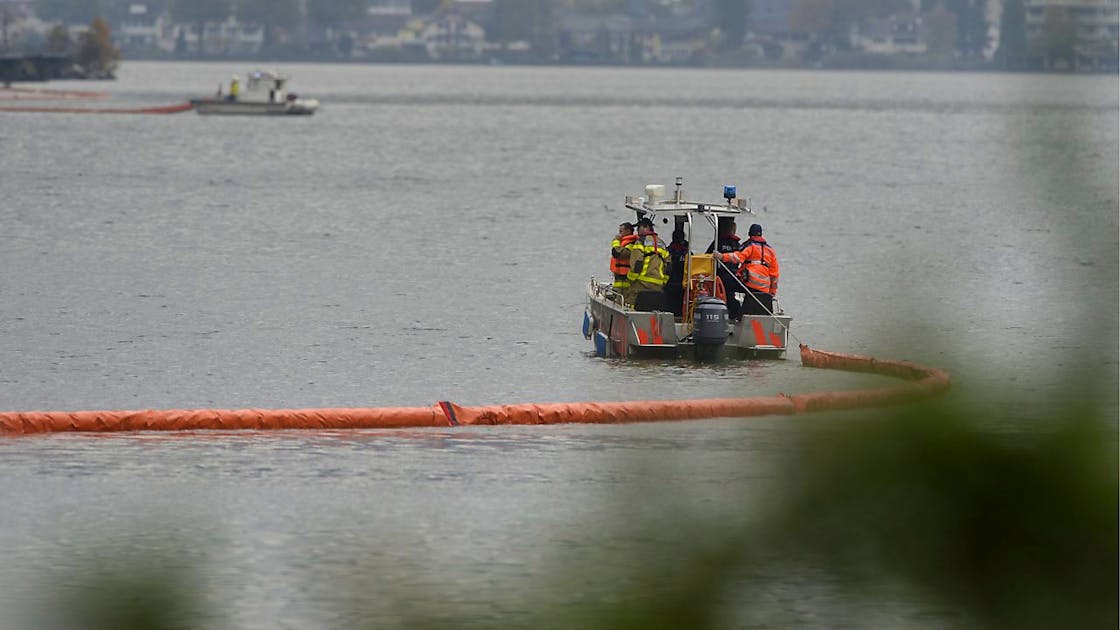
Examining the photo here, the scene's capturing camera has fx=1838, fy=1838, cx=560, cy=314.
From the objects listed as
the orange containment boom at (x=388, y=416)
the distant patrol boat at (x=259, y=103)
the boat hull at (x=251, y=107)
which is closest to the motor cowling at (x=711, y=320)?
the orange containment boom at (x=388, y=416)

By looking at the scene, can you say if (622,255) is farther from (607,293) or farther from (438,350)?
(438,350)

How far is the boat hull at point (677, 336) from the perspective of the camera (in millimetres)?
25547

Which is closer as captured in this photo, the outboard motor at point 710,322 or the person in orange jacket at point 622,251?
the outboard motor at point 710,322

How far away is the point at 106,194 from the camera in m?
73.2

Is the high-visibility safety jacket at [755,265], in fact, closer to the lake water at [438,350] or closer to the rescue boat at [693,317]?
the rescue boat at [693,317]

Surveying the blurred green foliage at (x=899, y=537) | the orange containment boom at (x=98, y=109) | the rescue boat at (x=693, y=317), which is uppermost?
the blurred green foliage at (x=899, y=537)

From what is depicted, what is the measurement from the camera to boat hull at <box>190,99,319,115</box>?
137 meters

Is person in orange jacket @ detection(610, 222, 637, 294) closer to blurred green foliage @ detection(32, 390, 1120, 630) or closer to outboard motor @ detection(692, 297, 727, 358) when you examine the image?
outboard motor @ detection(692, 297, 727, 358)

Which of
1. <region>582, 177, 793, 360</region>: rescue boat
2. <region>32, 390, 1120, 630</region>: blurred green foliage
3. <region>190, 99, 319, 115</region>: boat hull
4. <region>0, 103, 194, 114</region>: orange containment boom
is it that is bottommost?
<region>0, 103, 194, 114</region>: orange containment boom

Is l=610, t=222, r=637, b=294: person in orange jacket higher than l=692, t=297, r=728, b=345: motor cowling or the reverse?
higher

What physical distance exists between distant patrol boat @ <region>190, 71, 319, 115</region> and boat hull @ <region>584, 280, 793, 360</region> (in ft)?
363

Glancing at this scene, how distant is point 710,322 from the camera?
80.8 feet

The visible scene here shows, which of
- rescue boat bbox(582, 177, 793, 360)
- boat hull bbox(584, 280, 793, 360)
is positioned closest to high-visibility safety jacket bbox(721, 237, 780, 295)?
rescue boat bbox(582, 177, 793, 360)

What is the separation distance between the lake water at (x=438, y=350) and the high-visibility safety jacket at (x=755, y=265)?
50.1 inches
